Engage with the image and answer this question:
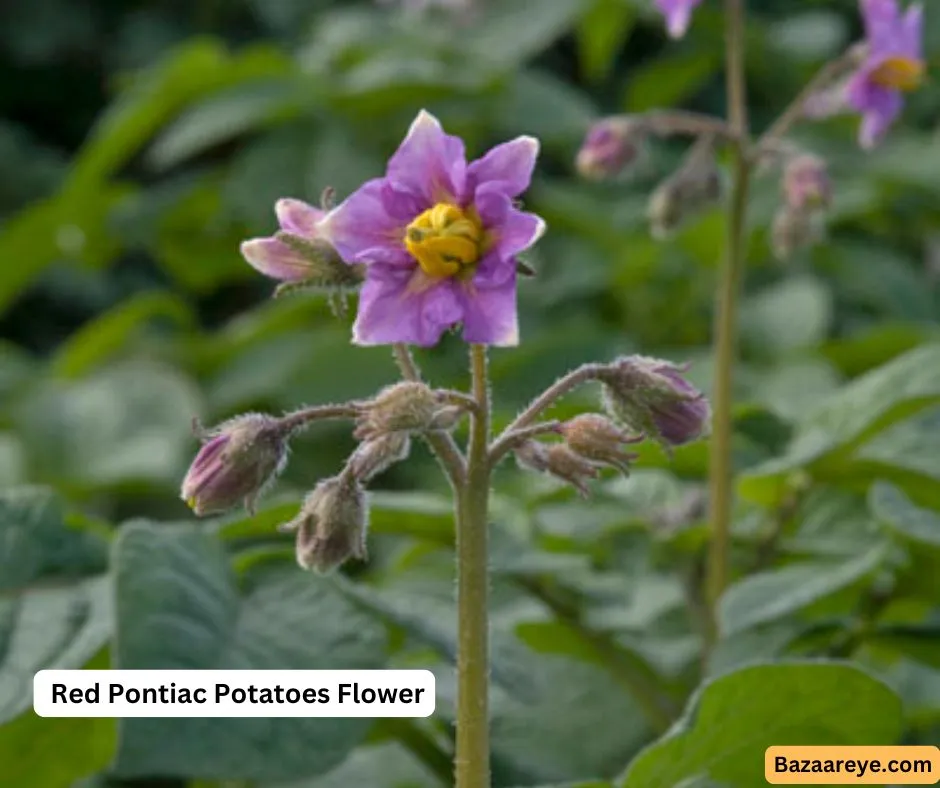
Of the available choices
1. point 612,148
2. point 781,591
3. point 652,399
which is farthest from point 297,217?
point 612,148

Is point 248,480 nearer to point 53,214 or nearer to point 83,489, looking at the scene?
point 83,489

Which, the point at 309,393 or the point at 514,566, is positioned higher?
the point at 309,393

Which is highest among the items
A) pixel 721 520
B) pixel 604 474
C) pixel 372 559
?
pixel 372 559

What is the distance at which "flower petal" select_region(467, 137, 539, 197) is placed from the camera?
1013mm

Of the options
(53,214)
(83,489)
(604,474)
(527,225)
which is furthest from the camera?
(53,214)

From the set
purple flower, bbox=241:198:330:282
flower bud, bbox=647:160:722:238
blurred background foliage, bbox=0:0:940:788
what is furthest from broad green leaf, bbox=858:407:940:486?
purple flower, bbox=241:198:330:282

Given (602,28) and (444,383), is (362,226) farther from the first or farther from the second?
(602,28)

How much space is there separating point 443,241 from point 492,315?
0.20 ft

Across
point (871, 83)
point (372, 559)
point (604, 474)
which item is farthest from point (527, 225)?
point (372, 559)

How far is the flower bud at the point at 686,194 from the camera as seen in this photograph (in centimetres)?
171

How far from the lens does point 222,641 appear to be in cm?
120

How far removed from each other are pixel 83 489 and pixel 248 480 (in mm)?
1270

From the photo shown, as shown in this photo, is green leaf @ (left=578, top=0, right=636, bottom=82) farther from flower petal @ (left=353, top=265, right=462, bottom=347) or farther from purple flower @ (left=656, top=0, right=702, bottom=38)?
flower petal @ (left=353, top=265, right=462, bottom=347)

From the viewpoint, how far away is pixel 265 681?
45.6 inches
